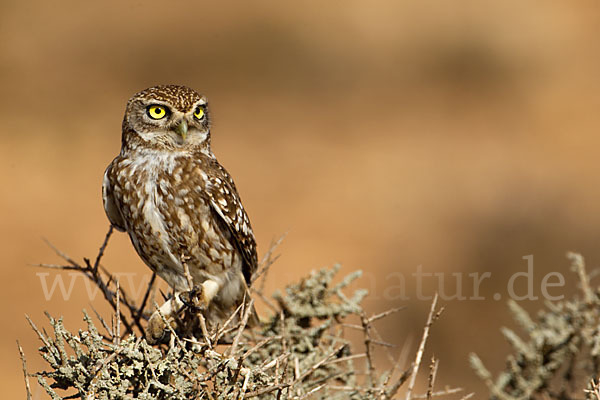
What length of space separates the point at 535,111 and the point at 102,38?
9.67 meters

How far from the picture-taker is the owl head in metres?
4.14

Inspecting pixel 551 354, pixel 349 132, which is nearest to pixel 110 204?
pixel 551 354

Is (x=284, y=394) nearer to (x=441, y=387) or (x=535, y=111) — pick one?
(x=441, y=387)

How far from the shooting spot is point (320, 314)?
12.9 ft

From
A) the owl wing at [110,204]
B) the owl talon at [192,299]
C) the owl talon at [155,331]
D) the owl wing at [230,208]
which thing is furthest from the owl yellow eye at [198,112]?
the owl talon at [155,331]

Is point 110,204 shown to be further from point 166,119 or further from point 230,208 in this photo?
point 230,208

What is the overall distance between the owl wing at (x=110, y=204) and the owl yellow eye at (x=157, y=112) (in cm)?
41

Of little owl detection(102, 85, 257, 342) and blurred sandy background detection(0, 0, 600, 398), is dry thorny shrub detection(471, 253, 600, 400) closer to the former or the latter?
little owl detection(102, 85, 257, 342)

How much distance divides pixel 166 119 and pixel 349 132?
11190 millimetres

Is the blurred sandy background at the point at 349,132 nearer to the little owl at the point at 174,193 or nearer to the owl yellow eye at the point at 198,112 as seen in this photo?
the little owl at the point at 174,193

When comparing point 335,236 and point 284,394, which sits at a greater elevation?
point 335,236

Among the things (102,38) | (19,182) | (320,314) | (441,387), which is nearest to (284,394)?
(320,314)

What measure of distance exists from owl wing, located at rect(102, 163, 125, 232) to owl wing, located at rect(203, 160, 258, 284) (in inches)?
22.6

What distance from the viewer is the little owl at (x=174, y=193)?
4113 millimetres
